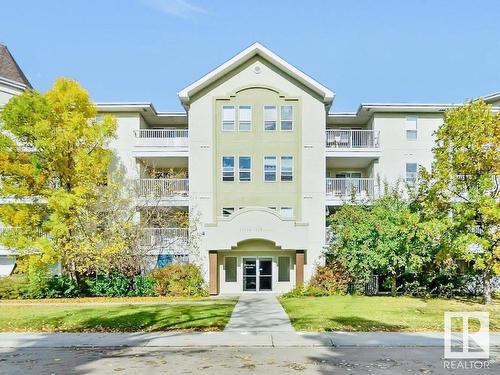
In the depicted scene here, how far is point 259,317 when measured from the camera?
15992mm

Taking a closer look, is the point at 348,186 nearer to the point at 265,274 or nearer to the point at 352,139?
the point at 352,139

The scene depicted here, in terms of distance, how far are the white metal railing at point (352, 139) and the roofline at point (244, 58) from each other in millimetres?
3170

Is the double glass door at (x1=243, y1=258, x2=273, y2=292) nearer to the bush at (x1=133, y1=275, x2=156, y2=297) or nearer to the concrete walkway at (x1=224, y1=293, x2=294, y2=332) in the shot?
the concrete walkway at (x1=224, y1=293, x2=294, y2=332)

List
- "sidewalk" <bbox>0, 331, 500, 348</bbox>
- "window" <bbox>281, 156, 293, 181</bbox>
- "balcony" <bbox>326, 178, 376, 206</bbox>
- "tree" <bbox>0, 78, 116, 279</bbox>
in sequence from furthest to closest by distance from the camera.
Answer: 1. "balcony" <bbox>326, 178, 376, 206</bbox>
2. "window" <bbox>281, 156, 293, 181</bbox>
3. "tree" <bbox>0, 78, 116, 279</bbox>
4. "sidewalk" <bbox>0, 331, 500, 348</bbox>

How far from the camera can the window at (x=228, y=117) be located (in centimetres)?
2733

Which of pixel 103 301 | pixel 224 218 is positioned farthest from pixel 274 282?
pixel 103 301

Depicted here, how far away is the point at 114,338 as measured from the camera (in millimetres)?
12102

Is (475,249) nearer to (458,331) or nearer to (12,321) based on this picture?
(458,331)

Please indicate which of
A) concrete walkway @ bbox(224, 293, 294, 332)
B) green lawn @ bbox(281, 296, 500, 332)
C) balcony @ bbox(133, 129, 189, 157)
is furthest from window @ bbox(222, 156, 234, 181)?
green lawn @ bbox(281, 296, 500, 332)

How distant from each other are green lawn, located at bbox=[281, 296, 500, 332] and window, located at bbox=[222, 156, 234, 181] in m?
8.23

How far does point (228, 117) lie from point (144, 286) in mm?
10821

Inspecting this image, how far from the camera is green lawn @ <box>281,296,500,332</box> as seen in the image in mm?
13524

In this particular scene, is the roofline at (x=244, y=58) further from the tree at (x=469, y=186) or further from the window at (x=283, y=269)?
the window at (x=283, y=269)

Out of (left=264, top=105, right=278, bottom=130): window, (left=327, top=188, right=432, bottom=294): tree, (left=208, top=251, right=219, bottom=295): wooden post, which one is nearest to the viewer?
(left=327, top=188, right=432, bottom=294): tree
